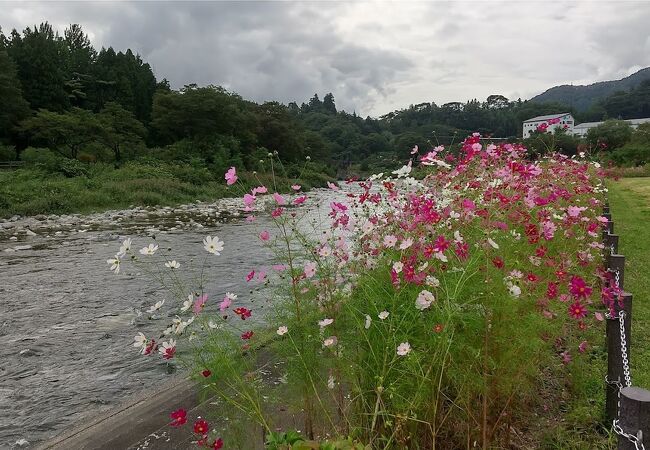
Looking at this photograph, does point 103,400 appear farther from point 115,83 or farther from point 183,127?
point 115,83

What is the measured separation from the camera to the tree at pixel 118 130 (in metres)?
29.5

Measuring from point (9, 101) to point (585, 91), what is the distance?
190 meters

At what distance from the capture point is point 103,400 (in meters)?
3.95

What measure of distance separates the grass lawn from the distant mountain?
516 ft

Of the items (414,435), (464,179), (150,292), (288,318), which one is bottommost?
(150,292)

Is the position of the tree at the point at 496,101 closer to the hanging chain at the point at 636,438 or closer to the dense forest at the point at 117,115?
the dense forest at the point at 117,115

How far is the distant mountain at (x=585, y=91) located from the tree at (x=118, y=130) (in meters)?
146

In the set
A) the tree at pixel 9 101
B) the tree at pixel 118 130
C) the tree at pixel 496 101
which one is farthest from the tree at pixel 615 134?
the tree at pixel 496 101

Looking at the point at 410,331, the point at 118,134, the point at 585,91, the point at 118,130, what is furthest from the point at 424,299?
the point at 585,91

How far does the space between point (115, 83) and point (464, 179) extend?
42283 millimetres

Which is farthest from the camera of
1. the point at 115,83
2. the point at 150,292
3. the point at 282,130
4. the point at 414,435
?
the point at 282,130

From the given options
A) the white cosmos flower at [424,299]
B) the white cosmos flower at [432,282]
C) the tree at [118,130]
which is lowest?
the white cosmos flower at [424,299]

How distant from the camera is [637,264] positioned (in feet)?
19.4

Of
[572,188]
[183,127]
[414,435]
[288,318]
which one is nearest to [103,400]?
[288,318]
